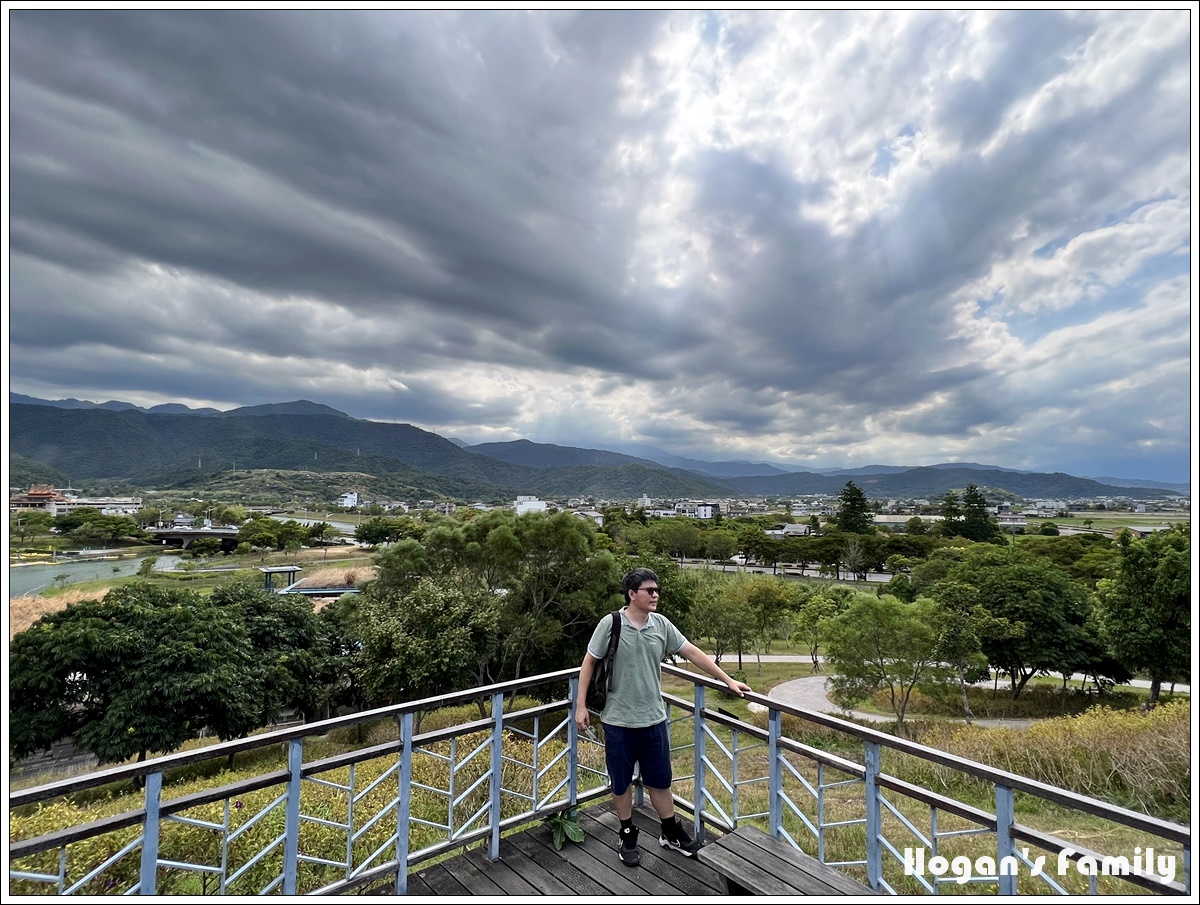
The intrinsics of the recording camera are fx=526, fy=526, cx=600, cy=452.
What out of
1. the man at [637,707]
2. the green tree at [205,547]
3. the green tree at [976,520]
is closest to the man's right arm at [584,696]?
the man at [637,707]

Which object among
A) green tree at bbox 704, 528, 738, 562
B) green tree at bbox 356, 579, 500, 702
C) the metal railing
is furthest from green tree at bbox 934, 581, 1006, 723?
green tree at bbox 704, 528, 738, 562

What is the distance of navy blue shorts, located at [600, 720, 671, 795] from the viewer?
113 inches

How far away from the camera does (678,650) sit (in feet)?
9.79

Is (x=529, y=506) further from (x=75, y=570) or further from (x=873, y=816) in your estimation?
(x=873, y=816)

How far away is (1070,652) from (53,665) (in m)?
29.0

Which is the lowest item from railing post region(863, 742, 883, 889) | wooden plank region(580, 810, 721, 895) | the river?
the river

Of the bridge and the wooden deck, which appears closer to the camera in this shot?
the wooden deck

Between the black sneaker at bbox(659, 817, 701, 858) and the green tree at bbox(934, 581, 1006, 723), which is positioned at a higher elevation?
the black sneaker at bbox(659, 817, 701, 858)

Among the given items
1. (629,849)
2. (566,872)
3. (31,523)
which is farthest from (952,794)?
(31,523)

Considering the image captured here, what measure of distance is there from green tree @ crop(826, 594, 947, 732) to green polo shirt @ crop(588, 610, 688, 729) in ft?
45.8

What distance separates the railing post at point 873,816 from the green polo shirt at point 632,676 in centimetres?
101

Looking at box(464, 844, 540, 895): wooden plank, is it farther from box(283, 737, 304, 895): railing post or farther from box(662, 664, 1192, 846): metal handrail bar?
box(662, 664, 1192, 846): metal handrail bar

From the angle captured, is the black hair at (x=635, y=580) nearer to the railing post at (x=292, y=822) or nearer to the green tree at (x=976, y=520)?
the railing post at (x=292, y=822)

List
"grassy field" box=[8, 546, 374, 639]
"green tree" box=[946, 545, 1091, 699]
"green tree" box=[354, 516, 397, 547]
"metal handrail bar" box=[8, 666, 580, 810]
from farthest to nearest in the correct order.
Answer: "green tree" box=[354, 516, 397, 547] → "grassy field" box=[8, 546, 374, 639] → "green tree" box=[946, 545, 1091, 699] → "metal handrail bar" box=[8, 666, 580, 810]
